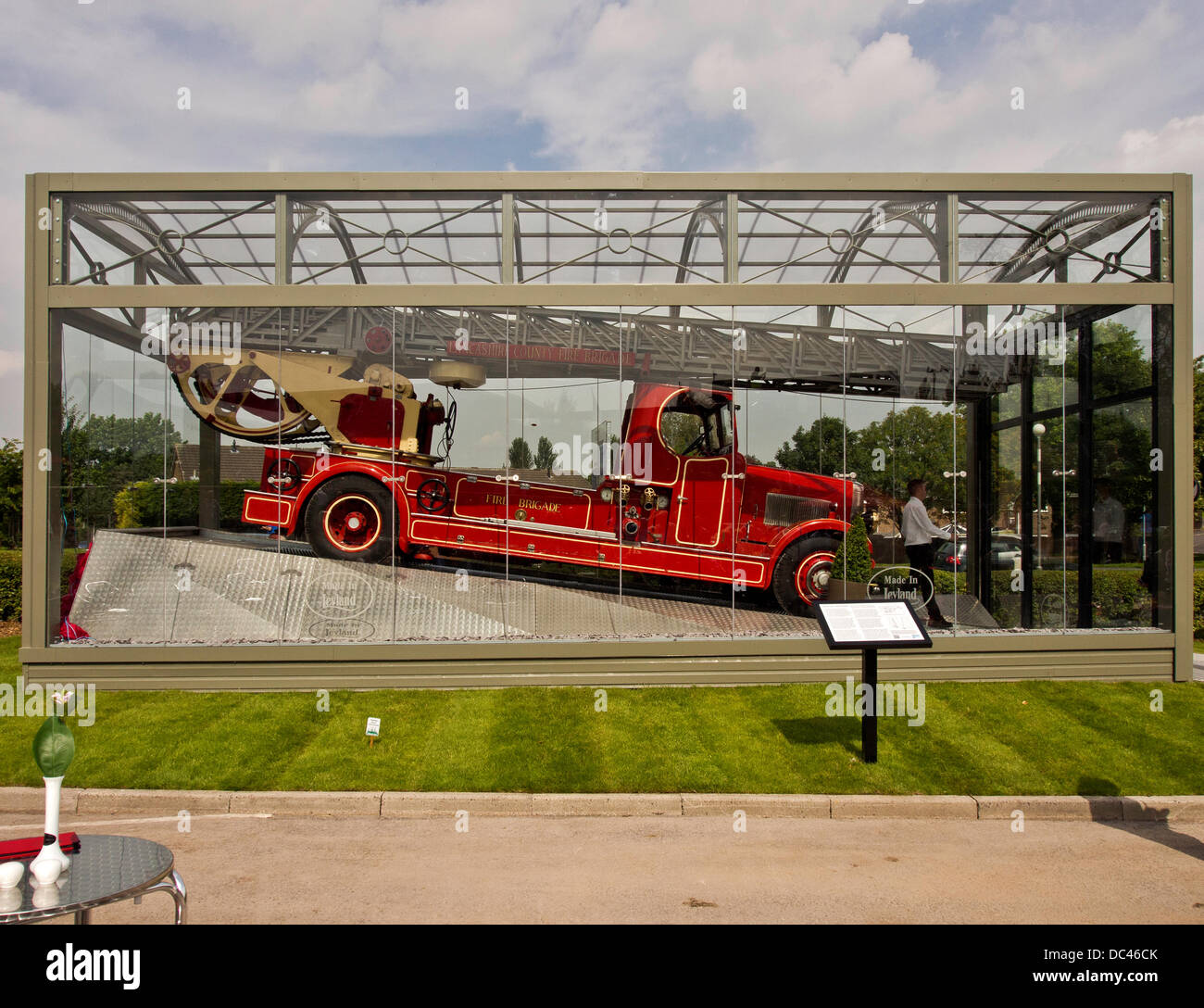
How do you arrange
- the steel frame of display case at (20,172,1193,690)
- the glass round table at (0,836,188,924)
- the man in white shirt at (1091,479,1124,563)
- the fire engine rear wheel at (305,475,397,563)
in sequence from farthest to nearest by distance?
the man in white shirt at (1091,479,1124,563)
the fire engine rear wheel at (305,475,397,563)
the steel frame of display case at (20,172,1193,690)
the glass round table at (0,836,188,924)

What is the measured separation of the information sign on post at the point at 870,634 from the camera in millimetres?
7441

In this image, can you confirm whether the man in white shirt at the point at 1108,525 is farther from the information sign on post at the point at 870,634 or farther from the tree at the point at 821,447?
the information sign on post at the point at 870,634

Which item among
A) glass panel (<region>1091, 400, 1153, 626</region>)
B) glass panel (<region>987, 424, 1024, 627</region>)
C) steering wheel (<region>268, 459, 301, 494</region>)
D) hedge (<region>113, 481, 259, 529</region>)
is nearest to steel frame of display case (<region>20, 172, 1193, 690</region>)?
glass panel (<region>1091, 400, 1153, 626</region>)

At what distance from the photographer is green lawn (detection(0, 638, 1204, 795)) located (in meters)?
7.20

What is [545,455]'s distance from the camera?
394 inches

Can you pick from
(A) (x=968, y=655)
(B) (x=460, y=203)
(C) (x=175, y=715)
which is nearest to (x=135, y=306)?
(B) (x=460, y=203)

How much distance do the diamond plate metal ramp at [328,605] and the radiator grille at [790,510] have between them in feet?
3.48

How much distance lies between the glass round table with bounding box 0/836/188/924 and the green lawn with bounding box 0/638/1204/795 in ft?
11.1

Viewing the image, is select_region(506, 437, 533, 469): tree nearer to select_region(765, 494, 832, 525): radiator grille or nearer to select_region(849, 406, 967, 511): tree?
select_region(765, 494, 832, 525): radiator grille

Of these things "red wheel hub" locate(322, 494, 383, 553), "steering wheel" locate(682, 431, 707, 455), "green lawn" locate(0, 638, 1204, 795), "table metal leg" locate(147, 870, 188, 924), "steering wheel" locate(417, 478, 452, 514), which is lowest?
"green lawn" locate(0, 638, 1204, 795)

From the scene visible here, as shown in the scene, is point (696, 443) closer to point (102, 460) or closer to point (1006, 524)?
point (1006, 524)

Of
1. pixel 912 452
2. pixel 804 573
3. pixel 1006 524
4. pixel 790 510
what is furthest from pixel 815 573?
pixel 1006 524
